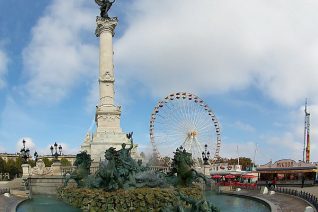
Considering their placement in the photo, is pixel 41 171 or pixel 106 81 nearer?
pixel 41 171

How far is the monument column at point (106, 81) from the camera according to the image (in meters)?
45.3

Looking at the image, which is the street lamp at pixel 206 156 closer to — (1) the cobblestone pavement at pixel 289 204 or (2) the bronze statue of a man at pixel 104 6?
(1) the cobblestone pavement at pixel 289 204

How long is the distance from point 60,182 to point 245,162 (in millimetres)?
81939

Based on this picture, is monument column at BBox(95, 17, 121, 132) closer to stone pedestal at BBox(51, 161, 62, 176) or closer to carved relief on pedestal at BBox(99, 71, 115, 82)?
carved relief on pedestal at BBox(99, 71, 115, 82)

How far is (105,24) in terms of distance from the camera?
47.6 metres

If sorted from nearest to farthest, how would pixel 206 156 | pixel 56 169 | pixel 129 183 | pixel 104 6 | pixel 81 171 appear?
1. pixel 129 183
2. pixel 81 171
3. pixel 56 169
4. pixel 206 156
5. pixel 104 6

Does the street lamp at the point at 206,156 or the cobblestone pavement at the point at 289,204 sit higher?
the street lamp at the point at 206,156

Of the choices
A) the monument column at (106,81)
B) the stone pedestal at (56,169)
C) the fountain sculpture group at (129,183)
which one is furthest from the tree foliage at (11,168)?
the fountain sculpture group at (129,183)

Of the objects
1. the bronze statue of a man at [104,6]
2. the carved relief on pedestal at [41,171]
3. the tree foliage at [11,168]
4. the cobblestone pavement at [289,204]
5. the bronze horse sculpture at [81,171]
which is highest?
the bronze statue of a man at [104,6]

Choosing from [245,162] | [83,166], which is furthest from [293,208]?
[245,162]

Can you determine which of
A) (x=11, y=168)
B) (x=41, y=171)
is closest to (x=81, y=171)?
(x=41, y=171)

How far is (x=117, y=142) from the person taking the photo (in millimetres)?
44500

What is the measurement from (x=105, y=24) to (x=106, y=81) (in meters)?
6.52

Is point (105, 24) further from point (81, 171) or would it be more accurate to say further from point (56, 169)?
point (81, 171)
